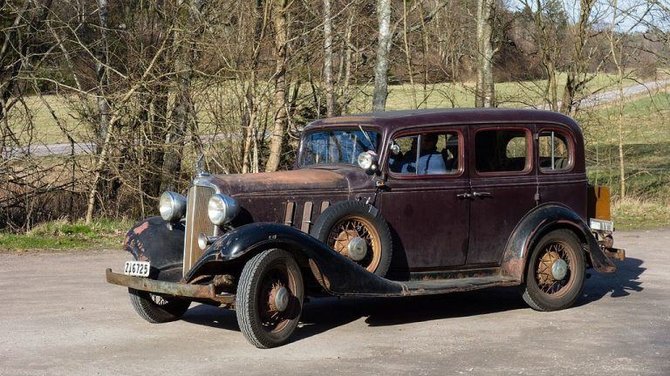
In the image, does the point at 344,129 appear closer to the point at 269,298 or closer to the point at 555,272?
the point at 269,298

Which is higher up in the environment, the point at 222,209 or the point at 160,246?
the point at 222,209

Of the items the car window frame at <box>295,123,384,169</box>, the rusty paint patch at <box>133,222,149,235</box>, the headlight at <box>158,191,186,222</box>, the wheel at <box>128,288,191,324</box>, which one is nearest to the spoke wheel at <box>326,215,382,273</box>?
the car window frame at <box>295,123,384,169</box>

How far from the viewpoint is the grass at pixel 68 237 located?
13.6m

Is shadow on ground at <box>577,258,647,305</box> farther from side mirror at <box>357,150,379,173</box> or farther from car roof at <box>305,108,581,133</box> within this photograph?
side mirror at <box>357,150,379,173</box>

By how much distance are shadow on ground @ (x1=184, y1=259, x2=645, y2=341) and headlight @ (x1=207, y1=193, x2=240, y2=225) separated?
113cm

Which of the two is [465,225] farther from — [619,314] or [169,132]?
[169,132]

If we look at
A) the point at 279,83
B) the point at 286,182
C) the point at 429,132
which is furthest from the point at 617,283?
the point at 279,83

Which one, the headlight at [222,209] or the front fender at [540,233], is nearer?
the headlight at [222,209]

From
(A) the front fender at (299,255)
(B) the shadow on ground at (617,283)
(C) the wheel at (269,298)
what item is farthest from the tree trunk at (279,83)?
(C) the wheel at (269,298)

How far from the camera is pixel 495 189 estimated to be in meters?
9.23

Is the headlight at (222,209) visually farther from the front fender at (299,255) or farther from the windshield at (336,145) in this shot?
the windshield at (336,145)

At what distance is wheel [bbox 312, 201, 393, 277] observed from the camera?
27.1 feet

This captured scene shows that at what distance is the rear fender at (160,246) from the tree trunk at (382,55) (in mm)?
9085

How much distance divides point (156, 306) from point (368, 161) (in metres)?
2.28
